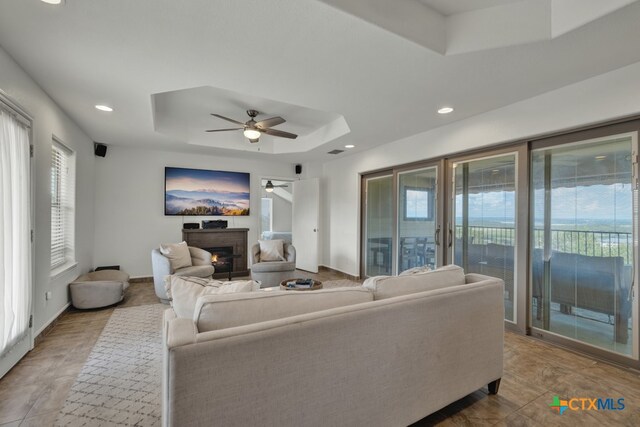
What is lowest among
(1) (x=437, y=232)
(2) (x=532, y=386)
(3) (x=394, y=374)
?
(2) (x=532, y=386)

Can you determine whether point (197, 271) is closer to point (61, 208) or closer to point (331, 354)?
point (61, 208)

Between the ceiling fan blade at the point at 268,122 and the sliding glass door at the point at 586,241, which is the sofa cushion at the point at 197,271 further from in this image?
the sliding glass door at the point at 586,241

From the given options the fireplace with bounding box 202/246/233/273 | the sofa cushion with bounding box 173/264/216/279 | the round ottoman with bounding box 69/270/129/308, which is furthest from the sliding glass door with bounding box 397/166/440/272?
the round ottoman with bounding box 69/270/129/308

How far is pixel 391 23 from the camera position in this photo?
1.89 meters

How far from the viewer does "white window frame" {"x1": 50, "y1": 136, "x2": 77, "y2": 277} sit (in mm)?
3471

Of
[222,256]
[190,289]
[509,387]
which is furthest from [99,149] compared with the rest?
[509,387]

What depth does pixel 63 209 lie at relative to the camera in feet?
12.4

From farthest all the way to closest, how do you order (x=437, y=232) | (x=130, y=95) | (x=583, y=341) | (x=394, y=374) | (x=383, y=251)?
(x=383, y=251) < (x=437, y=232) < (x=130, y=95) < (x=583, y=341) < (x=394, y=374)

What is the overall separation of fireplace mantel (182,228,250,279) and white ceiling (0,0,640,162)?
263cm

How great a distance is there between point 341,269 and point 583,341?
3863mm

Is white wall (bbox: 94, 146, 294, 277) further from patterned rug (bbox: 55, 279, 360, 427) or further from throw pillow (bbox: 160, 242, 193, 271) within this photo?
patterned rug (bbox: 55, 279, 360, 427)

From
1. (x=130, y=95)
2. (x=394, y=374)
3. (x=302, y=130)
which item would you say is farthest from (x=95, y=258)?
(x=394, y=374)

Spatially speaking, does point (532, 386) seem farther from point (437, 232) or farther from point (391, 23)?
point (391, 23)

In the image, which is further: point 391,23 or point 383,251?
point 383,251
